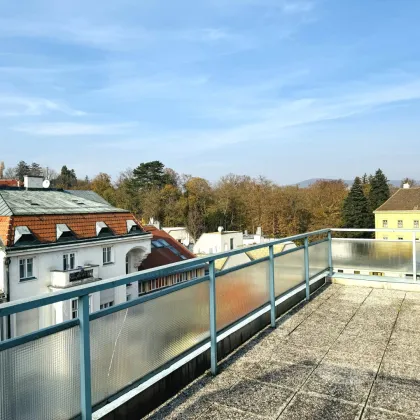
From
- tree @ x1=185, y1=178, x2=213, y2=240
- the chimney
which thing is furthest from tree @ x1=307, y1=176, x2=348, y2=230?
the chimney

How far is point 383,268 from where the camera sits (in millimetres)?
7117

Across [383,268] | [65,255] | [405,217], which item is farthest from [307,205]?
[383,268]

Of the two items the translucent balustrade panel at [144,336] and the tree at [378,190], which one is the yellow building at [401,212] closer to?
the tree at [378,190]

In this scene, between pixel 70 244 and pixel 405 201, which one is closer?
pixel 70 244

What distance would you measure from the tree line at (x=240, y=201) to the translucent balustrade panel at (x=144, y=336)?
161ft

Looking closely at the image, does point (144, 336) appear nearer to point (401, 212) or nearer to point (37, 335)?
point (37, 335)

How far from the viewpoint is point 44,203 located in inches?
1167

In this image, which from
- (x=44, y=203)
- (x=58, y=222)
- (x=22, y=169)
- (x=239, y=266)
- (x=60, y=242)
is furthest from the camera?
(x=22, y=169)

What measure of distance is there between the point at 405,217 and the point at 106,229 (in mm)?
38632

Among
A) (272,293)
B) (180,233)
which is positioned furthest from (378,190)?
(272,293)

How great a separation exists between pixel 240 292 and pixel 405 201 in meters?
54.0

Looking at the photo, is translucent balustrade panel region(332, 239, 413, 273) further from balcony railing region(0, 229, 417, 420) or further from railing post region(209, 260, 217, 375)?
railing post region(209, 260, 217, 375)

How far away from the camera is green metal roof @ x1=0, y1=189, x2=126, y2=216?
26359 mm

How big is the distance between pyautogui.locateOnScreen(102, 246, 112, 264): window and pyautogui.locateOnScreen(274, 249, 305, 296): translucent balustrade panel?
25.1m
